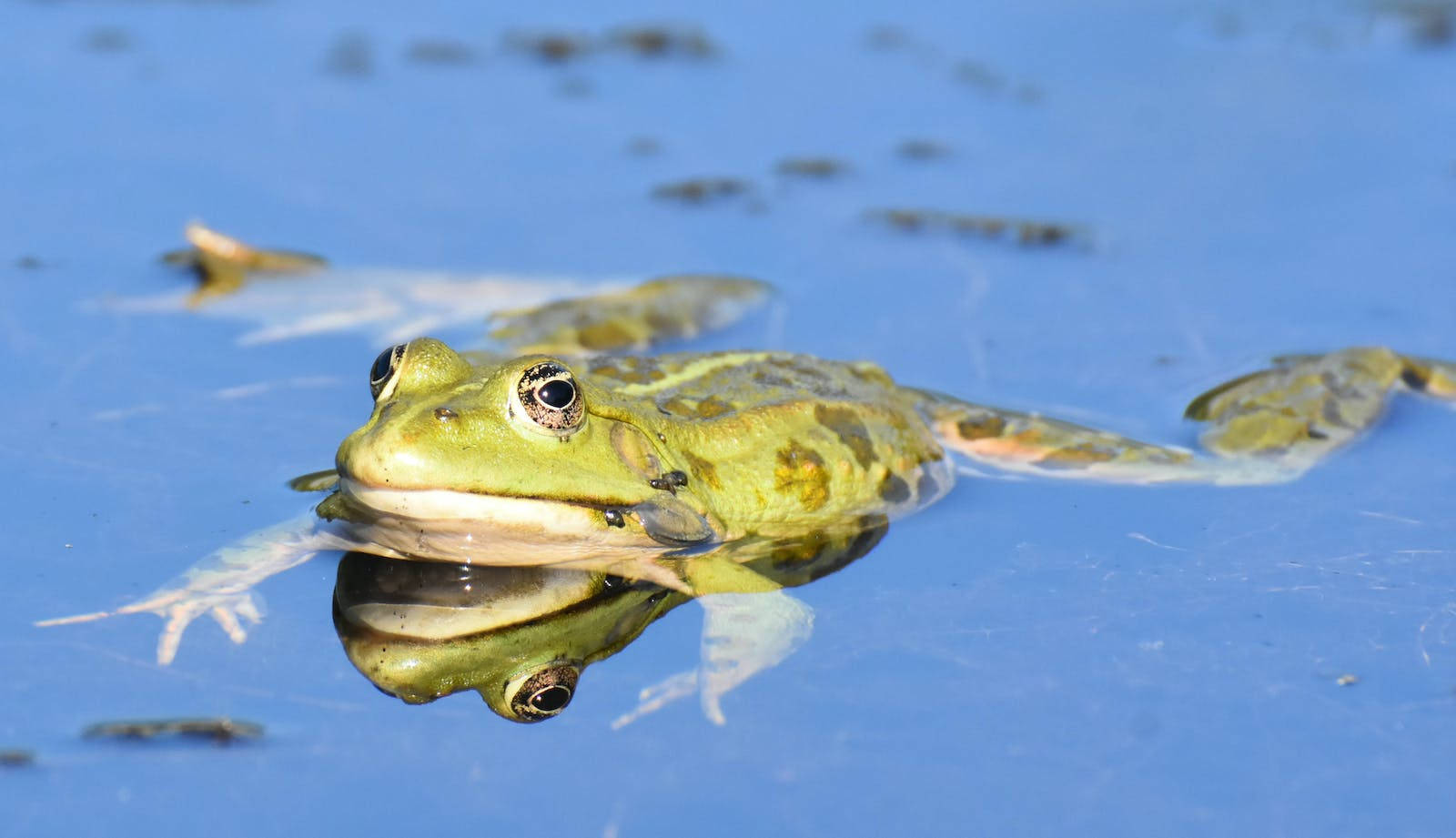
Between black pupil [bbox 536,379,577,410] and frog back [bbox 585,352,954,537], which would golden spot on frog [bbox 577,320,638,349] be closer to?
frog back [bbox 585,352,954,537]

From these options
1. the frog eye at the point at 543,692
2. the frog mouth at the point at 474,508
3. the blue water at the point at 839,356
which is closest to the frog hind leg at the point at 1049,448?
the blue water at the point at 839,356

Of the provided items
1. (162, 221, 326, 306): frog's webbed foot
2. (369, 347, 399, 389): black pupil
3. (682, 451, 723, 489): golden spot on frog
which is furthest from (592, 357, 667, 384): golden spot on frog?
(162, 221, 326, 306): frog's webbed foot

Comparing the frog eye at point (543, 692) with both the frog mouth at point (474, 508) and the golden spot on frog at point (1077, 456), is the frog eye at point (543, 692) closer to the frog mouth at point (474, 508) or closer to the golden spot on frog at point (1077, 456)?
the frog mouth at point (474, 508)

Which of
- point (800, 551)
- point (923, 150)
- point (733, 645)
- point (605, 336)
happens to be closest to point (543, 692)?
point (733, 645)

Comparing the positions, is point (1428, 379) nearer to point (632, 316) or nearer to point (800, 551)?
point (800, 551)

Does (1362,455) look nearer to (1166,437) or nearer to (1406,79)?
(1166,437)

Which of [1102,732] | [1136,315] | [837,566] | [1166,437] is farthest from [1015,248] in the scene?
[1102,732]
